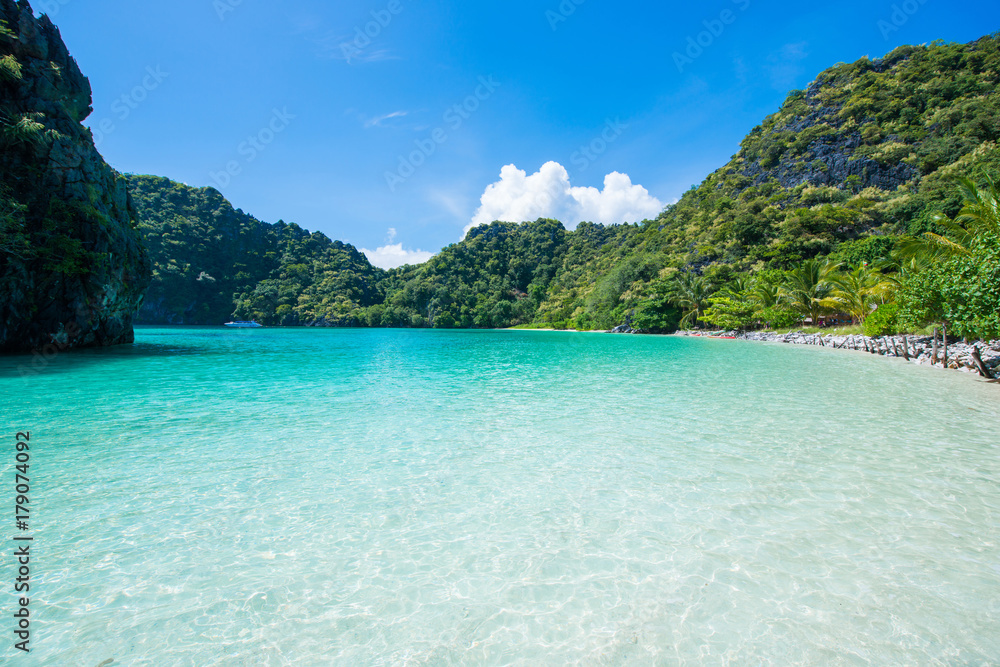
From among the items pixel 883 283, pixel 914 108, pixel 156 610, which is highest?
pixel 914 108

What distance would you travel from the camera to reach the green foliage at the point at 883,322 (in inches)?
797

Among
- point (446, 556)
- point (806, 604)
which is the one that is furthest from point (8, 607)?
point (806, 604)

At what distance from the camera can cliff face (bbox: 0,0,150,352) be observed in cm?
1705

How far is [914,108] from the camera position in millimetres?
54844

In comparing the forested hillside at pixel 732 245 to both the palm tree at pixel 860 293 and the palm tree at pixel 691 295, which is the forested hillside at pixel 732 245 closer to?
the palm tree at pixel 860 293

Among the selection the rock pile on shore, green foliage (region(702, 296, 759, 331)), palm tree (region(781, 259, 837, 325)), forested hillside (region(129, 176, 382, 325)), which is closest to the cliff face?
the rock pile on shore

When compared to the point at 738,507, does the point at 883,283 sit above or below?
above

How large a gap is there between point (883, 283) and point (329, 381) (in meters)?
30.0

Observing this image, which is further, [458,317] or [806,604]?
[458,317]

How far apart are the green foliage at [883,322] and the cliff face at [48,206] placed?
38424 mm

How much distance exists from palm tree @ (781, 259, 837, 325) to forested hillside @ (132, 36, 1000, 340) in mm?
149

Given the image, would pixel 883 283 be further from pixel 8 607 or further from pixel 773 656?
pixel 8 607

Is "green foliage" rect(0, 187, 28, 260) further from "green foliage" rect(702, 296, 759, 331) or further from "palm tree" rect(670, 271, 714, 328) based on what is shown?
"palm tree" rect(670, 271, 714, 328)

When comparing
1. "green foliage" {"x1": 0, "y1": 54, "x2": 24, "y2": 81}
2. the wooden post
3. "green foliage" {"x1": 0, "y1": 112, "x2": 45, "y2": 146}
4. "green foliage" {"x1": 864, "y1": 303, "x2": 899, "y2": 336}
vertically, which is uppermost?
"green foliage" {"x1": 0, "y1": 54, "x2": 24, "y2": 81}
